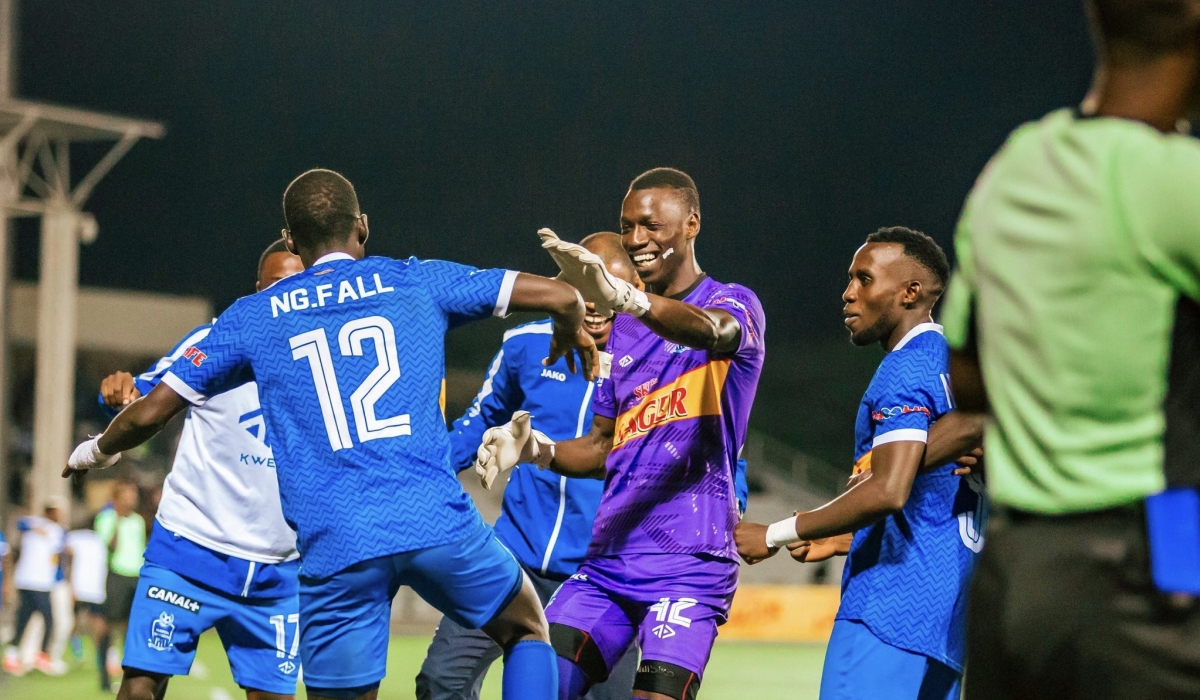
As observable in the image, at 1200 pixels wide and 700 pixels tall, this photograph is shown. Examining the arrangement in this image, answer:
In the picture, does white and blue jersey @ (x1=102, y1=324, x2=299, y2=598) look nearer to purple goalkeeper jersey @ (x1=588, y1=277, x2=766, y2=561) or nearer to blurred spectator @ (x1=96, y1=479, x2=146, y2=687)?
purple goalkeeper jersey @ (x1=588, y1=277, x2=766, y2=561)

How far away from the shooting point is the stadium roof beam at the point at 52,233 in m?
20.0

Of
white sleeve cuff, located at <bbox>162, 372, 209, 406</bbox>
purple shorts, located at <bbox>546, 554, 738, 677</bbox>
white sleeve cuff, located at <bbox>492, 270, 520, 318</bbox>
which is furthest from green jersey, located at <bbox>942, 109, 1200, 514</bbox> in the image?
white sleeve cuff, located at <bbox>162, 372, 209, 406</bbox>

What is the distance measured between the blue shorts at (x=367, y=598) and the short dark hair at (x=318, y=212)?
110cm

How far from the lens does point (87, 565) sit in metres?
13.9

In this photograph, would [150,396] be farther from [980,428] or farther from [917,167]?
[917,167]

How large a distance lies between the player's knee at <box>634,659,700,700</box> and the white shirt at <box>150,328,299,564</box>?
80.1 inches

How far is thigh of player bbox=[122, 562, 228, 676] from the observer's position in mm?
5480

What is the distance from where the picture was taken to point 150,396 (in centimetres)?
440

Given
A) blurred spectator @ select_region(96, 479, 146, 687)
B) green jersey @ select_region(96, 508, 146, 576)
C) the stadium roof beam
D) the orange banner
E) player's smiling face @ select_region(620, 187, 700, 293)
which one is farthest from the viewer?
the orange banner

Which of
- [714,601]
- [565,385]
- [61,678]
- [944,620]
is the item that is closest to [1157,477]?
[944,620]

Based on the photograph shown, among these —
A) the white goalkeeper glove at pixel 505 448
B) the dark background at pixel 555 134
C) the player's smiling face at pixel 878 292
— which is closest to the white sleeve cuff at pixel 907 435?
the player's smiling face at pixel 878 292

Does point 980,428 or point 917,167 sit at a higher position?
point 917,167

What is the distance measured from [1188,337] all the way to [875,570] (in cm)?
230

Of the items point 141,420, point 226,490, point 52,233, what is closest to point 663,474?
point 141,420
